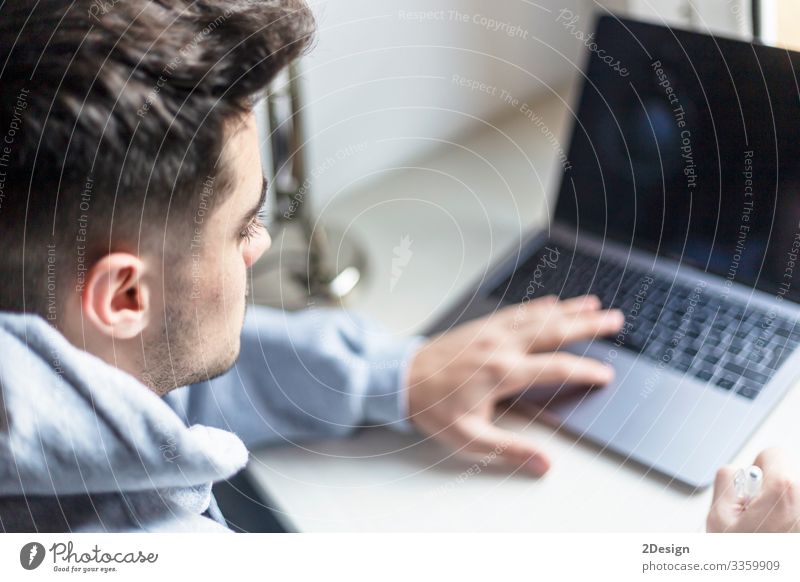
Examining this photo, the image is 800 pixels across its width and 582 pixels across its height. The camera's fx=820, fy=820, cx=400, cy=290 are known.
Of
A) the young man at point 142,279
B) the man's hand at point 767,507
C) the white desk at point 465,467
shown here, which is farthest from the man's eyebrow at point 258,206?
the man's hand at point 767,507

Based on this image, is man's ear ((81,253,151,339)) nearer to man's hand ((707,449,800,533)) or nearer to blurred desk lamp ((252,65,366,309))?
blurred desk lamp ((252,65,366,309))

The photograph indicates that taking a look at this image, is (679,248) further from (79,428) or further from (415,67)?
(79,428)

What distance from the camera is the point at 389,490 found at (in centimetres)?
44

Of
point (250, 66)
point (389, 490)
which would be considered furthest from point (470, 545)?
point (250, 66)

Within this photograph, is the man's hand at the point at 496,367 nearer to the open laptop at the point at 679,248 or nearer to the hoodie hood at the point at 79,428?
the open laptop at the point at 679,248

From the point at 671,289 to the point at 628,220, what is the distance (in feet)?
0.20

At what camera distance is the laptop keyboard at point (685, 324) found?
44cm

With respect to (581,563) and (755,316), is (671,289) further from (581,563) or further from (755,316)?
(581,563)

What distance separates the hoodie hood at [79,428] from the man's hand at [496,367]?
126mm

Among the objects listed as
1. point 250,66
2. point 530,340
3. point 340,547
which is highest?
point 250,66

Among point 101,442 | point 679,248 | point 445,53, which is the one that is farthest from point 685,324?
point 101,442

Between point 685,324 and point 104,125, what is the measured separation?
0.32m

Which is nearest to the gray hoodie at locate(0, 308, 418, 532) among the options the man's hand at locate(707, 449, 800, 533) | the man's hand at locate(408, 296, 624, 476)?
the man's hand at locate(408, 296, 624, 476)

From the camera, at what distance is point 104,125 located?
396mm
